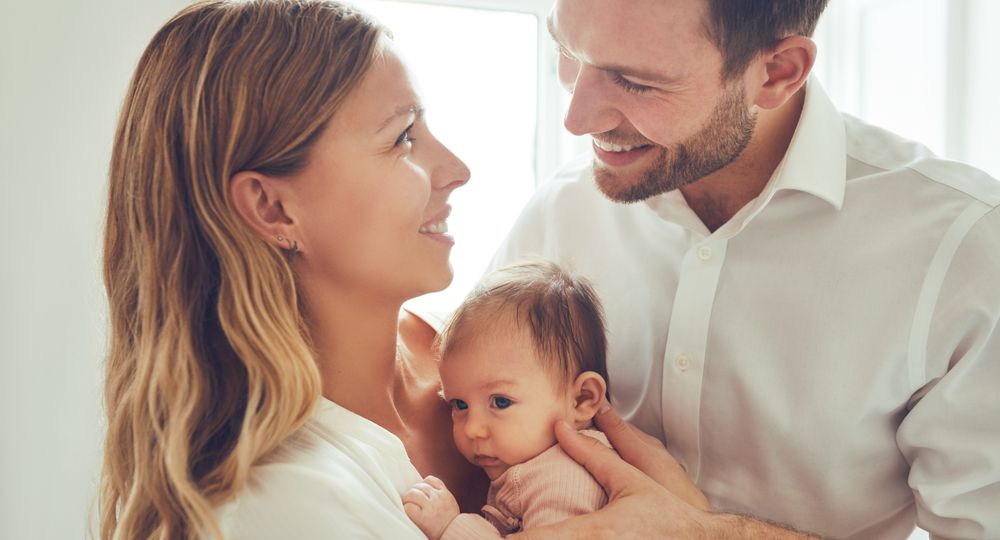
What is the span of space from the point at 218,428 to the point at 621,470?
0.69 metres

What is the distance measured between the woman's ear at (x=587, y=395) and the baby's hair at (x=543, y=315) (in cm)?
2

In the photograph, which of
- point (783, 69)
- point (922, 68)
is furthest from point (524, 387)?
point (922, 68)

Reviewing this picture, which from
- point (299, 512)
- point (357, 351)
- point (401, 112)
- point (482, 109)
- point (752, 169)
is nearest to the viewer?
point (299, 512)

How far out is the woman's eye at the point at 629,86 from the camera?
1778mm

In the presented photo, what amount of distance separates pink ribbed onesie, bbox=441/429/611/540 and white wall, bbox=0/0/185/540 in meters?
1.23

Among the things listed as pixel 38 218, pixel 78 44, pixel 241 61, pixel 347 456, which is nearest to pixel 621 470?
pixel 347 456

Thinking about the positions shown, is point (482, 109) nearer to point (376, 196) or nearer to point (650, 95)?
point (650, 95)

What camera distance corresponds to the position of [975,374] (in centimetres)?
155

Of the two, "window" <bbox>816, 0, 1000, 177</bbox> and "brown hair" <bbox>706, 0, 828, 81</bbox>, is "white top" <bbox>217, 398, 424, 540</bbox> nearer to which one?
"brown hair" <bbox>706, 0, 828, 81</bbox>

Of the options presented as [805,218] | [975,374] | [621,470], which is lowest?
[621,470]

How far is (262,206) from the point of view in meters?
1.45

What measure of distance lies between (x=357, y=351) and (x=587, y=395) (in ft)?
1.50

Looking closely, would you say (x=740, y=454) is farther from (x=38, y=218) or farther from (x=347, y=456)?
(x=38, y=218)

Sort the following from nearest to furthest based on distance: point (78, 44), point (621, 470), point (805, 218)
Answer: point (621, 470) → point (805, 218) → point (78, 44)
